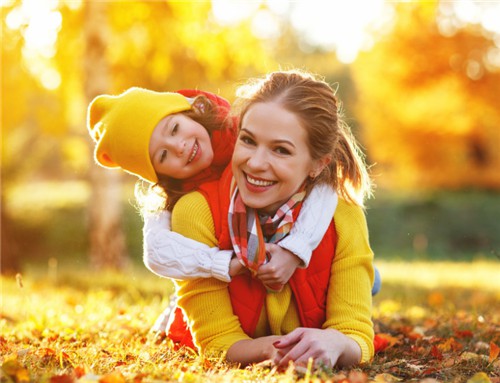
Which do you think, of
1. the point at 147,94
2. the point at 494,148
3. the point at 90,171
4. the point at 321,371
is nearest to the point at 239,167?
the point at 147,94

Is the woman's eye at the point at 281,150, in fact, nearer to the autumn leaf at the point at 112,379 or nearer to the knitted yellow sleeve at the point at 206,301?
the knitted yellow sleeve at the point at 206,301

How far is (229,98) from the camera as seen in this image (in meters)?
16.5

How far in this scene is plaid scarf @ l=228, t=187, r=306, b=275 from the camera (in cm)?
310

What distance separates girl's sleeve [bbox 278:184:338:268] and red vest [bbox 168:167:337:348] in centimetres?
12

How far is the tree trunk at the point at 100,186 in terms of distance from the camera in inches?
→ 331

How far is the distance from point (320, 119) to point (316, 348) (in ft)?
3.47

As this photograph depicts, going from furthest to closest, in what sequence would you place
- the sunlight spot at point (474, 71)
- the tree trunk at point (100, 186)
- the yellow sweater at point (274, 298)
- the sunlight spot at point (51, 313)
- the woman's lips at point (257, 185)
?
the sunlight spot at point (474, 71) → the tree trunk at point (100, 186) → the sunlight spot at point (51, 313) → the yellow sweater at point (274, 298) → the woman's lips at point (257, 185)

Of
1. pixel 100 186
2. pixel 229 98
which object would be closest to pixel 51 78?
pixel 100 186

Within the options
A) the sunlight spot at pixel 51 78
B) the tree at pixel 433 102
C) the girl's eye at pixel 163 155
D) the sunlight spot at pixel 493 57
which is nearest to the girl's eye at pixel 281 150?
the girl's eye at pixel 163 155

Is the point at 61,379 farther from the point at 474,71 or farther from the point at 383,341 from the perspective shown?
the point at 474,71

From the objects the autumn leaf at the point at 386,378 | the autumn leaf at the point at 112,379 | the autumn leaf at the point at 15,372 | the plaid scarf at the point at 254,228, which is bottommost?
the autumn leaf at the point at 386,378

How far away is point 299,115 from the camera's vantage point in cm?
313

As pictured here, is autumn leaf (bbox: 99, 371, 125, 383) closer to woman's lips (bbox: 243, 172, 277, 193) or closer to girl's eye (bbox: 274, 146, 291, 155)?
woman's lips (bbox: 243, 172, 277, 193)

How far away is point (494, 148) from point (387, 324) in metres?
19.1
